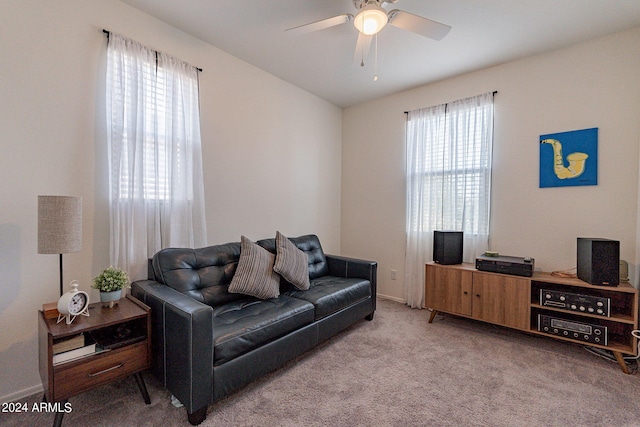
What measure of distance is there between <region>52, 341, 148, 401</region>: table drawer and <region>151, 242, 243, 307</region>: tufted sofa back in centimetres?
51

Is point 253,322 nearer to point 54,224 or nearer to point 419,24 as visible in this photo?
point 54,224

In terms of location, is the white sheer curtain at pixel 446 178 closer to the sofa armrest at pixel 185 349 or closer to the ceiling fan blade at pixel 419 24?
the ceiling fan blade at pixel 419 24

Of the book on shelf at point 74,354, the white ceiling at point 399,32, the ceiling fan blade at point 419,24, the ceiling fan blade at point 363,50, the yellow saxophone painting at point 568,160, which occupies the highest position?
the white ceiling at point 399,32

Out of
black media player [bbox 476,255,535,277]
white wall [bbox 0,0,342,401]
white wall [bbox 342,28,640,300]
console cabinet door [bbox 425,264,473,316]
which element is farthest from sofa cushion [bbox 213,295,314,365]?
white wall [bbox 342,28,640,300]

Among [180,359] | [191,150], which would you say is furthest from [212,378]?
[191,150]

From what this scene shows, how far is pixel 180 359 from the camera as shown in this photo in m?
1.59

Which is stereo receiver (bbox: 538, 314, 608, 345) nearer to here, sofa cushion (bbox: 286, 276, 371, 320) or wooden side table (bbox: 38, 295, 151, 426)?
sofa cushion (bbox: 286, 276, 371, 320)

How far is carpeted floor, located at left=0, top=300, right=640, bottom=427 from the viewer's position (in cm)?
164

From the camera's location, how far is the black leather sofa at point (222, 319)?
1.58 m

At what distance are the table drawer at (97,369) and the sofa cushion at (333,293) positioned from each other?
1211mm

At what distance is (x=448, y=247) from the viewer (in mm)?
3068

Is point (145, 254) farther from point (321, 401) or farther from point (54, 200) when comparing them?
point (321, 401)

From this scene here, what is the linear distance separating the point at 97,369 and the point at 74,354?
141 millimetres

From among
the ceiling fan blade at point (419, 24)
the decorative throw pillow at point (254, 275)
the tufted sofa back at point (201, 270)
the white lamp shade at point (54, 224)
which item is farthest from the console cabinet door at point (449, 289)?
the white lamp shade at point (54, 224)
